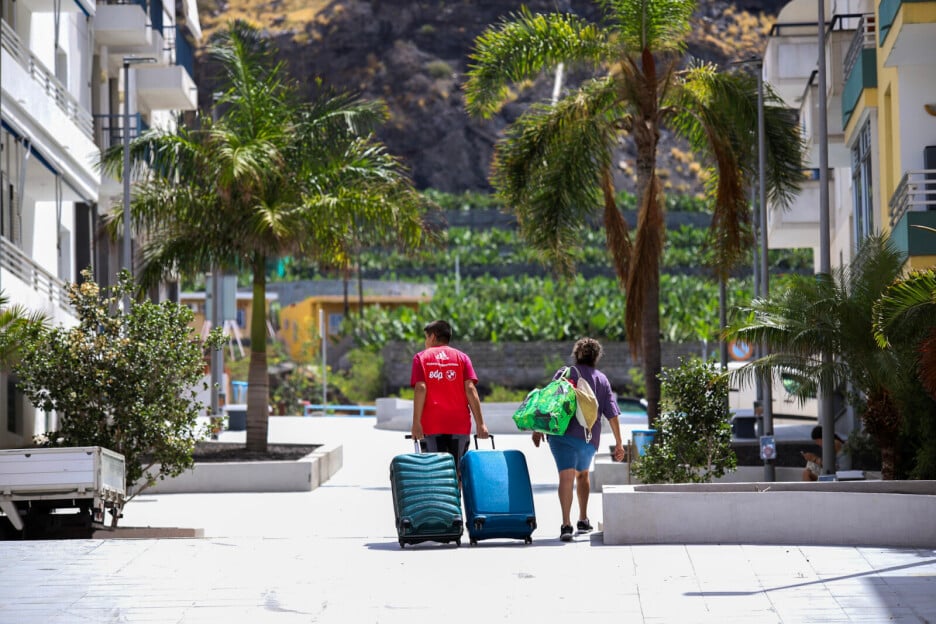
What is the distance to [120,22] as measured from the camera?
35781mm

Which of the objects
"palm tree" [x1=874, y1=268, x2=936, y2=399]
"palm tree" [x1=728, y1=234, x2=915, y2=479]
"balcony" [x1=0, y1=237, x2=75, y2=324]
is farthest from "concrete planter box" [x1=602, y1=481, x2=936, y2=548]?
"balcony" [x1=0, y1=237, x2=75, y2=324]

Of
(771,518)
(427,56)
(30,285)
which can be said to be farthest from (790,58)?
(427,56)

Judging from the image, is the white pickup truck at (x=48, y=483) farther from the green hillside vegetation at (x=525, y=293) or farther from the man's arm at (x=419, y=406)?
the green hillside vegetation at (x=525, y=293)

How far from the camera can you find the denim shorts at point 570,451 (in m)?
13.6

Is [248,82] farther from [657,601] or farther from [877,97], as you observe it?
[657,601]

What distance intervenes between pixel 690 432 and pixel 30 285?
42.1ft

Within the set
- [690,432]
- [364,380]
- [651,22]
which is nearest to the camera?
[690,432]

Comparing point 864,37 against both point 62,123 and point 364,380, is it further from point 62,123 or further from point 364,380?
point 364,380

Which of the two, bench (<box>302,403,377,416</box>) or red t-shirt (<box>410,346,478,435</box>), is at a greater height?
red t-shirt (<box>410,346,478,435</box>)

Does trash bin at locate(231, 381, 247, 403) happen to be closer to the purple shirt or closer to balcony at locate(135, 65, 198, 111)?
balcony at locate(135, 65, 198, 111)

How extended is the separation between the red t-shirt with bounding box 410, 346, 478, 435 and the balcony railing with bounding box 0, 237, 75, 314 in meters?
11.6

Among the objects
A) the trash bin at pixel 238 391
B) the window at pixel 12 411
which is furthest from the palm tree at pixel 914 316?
the trash bin at pixel 238 391

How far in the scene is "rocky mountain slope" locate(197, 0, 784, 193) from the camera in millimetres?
135750

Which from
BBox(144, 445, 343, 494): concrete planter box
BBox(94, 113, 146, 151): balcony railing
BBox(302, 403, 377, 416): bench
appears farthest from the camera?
BBox(302, 403, 377, 416): bench
